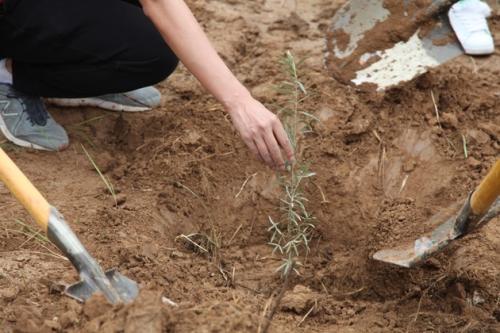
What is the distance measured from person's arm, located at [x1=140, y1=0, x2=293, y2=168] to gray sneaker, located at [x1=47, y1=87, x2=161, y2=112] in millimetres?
1004

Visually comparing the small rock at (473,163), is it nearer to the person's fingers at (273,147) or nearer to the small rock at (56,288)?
the person's fingers at (273,147)

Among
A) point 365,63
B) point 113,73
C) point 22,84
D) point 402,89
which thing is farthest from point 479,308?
point 22,84

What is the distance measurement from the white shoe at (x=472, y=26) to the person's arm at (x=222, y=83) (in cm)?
159

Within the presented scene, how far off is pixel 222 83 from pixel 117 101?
3.87 feet

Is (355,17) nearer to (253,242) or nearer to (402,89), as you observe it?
(402,89)

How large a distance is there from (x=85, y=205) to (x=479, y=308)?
1515mm

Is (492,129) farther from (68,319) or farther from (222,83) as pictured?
(68,319)

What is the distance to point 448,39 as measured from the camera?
3.71 m

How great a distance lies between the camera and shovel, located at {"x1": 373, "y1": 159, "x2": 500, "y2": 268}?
2280 millimetres

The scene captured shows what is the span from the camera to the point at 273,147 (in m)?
2.38

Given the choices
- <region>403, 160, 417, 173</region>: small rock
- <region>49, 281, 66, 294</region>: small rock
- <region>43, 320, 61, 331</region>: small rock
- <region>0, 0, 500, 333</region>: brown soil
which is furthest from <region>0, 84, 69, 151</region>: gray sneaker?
<region>403, 160, 417, 173</region>: small rock

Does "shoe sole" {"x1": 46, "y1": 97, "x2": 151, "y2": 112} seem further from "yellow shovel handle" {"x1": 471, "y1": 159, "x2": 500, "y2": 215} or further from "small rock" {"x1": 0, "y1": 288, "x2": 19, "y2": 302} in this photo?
"yellow shovel handle" {"x1": 471, "y1": 159, "x2": 500, "y2": 215}

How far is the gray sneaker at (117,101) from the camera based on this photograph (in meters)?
3.47

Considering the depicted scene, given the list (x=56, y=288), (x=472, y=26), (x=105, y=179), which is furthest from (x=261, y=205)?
(x=472, y=26)
